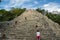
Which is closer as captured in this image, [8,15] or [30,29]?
[30,29]

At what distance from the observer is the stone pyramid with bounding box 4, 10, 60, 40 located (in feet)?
62.5

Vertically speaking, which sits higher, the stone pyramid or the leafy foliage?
the stone pyramid

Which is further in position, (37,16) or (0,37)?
(37,16)

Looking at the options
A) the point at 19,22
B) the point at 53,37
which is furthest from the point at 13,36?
the point at 53,37

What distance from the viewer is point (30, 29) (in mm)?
19609

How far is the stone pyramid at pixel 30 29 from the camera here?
1906cm

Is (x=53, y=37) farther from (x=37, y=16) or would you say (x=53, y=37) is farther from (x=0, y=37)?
(x=0, y=37)

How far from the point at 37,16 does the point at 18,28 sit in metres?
2.21

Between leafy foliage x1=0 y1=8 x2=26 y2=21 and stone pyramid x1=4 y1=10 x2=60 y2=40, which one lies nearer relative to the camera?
stone pyramid x1=4 y1=10 x2=60 y2=40

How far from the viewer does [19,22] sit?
20.3 m

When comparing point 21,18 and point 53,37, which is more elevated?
point 21,18

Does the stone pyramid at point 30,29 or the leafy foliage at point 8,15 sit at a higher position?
the stone pyramid at point 30,29

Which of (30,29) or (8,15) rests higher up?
(30,29)

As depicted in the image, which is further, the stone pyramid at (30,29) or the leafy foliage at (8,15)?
the leafy foliage at (8,15)
